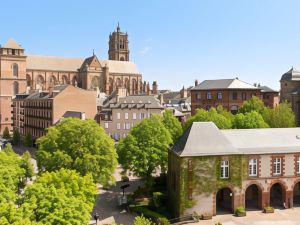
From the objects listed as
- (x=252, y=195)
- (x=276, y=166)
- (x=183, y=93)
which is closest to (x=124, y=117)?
(x=252, y=195)

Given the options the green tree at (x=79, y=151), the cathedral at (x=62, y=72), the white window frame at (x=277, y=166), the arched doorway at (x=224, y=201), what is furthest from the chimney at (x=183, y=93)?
the green tree at (x=79, y=151)

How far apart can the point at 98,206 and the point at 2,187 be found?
17056 millimetres

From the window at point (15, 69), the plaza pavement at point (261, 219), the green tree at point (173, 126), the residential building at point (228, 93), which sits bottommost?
the plaza pavement at point (261, 219)

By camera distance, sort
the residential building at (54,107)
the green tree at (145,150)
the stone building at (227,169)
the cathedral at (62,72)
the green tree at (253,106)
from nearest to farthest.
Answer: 1. the stone building at (227,169)
2. the green tree at (145,150)
3. the green tree at (253,106)
4. the residential building at (54,107)
5. the cathedral at (62,72)

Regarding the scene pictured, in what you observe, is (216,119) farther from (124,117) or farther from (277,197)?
(124,117)

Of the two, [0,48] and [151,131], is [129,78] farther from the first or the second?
[151,131]

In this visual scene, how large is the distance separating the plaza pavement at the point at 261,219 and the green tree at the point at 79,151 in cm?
1267

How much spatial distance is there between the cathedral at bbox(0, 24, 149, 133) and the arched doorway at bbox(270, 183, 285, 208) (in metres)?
60.7

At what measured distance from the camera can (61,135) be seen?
141 feet

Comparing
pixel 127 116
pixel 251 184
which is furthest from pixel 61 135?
pixel 127 116

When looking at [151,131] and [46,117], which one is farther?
[46,117]

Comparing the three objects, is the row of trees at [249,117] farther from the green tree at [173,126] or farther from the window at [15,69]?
the window at [15,69]

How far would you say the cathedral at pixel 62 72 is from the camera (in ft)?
358

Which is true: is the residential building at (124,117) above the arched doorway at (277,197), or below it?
above
